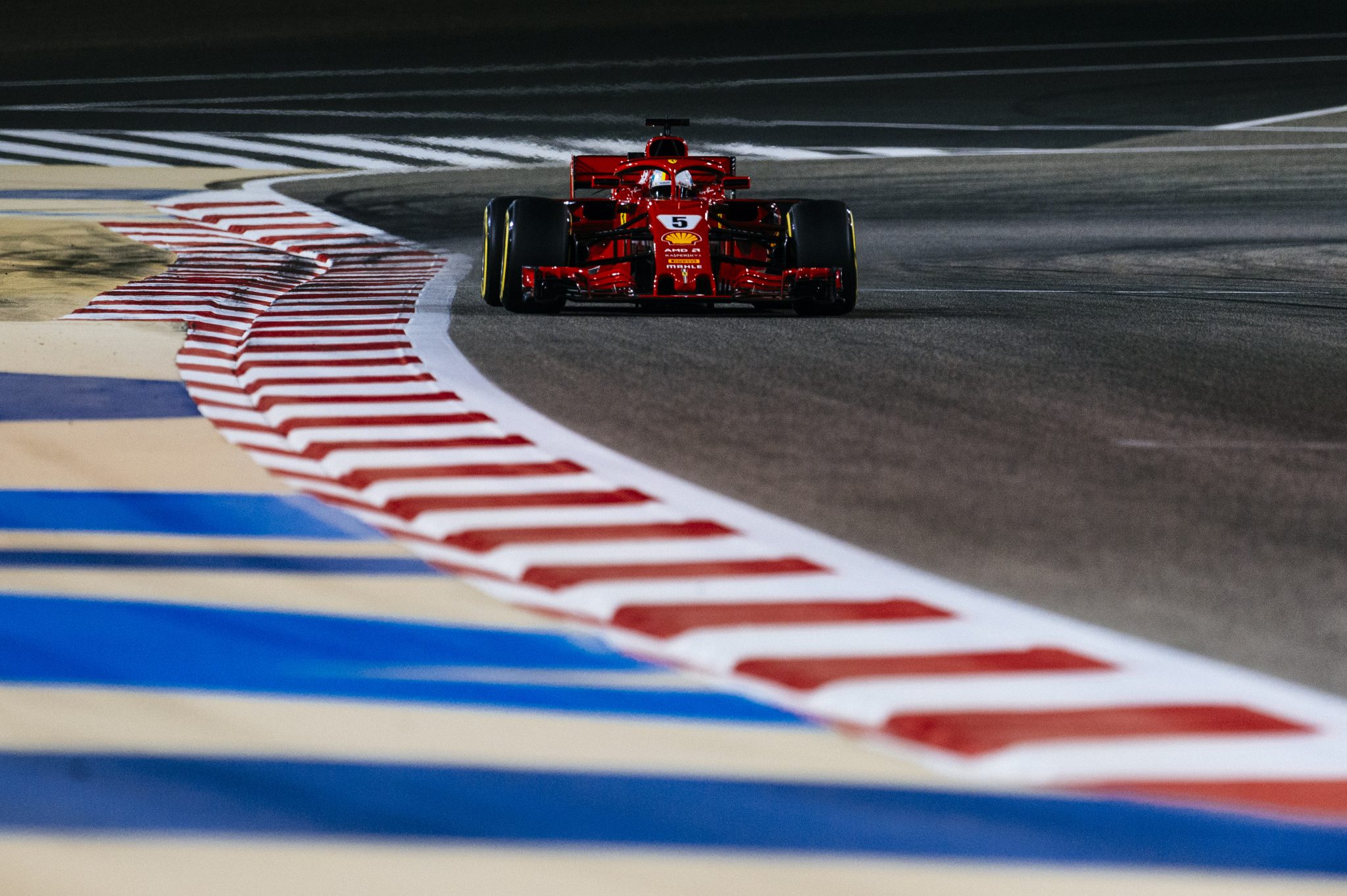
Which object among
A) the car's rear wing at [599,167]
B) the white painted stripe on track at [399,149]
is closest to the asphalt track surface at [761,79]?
the white painted stripe on track at [399,149]

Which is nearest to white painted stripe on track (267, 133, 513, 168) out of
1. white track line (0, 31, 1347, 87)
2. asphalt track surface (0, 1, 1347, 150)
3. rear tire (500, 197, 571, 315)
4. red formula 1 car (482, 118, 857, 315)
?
asphalt track surface (0, 1, 1347, 150)

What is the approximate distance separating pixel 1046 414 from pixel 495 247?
440 cm

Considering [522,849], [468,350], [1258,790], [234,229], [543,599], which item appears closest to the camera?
[522,849]

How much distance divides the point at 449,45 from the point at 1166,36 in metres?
12.5

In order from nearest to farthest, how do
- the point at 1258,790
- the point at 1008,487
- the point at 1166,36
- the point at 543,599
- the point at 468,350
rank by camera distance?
the point at 1258,790, the point at 543,599, the point at 1008,487, the point at 468,350, the point at 1166,36

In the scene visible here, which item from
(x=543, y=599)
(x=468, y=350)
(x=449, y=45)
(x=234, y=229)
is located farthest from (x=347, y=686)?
(x=449, y=45)

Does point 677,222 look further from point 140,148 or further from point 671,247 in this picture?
point 140,148

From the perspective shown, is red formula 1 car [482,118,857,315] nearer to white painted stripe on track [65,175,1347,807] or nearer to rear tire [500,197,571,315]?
rear tire [500,197,571,315]

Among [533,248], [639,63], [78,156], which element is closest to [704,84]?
[639,63]

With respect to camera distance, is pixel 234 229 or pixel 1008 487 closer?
pixel 1008 487

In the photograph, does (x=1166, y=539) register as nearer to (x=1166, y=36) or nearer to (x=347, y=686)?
(x=347, y=686)

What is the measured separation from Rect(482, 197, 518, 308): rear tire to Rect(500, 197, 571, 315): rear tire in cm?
19

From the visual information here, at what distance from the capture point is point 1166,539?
4.63 metres

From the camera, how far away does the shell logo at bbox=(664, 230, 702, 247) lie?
9.66m
